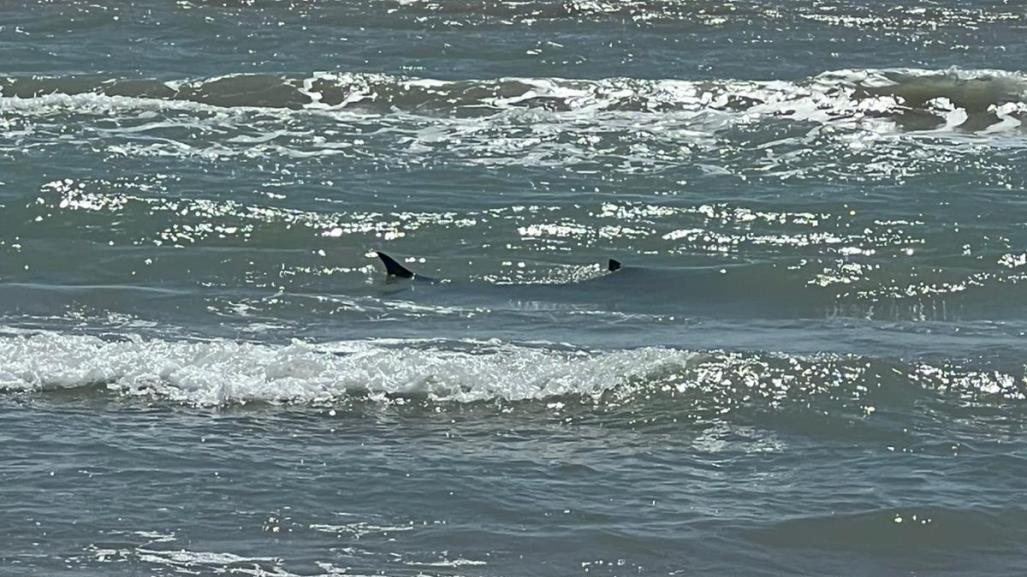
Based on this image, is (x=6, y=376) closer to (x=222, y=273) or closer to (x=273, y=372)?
(x=273, y=372)

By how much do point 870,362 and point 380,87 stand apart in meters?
8.77

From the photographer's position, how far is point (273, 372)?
711cm

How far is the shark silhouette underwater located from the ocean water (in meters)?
0.03

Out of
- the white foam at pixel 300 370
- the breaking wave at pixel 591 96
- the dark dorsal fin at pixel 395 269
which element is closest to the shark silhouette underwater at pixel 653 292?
the dark dorsal fin at pixel 395 269

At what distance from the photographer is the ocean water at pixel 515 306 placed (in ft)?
18.0

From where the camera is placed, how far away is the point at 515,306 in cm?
875

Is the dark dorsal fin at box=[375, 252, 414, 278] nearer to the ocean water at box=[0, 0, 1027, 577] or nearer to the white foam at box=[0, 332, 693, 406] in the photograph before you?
the ocean water at box=[0, 0, 1027, 577]

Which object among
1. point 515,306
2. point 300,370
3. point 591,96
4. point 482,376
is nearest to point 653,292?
point 515,306

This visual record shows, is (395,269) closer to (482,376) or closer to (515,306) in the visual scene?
(515,306)

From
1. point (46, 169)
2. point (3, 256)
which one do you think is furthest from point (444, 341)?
point (46, 169)

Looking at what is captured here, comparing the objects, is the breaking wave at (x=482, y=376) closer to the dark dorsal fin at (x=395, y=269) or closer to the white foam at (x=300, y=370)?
the white foam at (x=300, y=370)

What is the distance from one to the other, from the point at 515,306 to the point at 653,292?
742 millimetres

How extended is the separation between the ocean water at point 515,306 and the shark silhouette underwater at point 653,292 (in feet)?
0.11

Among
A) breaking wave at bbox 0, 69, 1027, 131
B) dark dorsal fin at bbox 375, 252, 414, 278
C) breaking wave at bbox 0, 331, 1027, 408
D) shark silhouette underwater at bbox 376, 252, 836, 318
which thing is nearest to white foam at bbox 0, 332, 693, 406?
breaking wave at bbox 0, 331, 1027, 408
